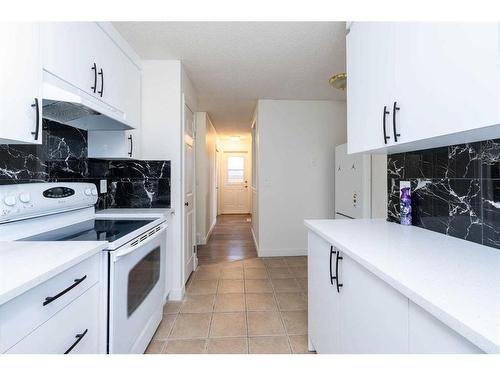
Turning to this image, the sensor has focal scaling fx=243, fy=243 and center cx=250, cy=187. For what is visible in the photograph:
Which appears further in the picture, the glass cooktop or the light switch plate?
the light switch plate

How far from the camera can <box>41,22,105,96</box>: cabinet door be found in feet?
3.92

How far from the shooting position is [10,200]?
3.76 ft

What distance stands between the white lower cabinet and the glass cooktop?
1093 millimetres

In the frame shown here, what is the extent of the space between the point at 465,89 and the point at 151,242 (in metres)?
1.74

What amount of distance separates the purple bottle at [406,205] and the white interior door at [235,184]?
23.3 feet

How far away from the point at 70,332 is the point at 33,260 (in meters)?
0.31

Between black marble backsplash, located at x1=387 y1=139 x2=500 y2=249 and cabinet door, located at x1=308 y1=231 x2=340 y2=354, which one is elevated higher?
black marble backsplash, located at x1=387 y1=139 x2=500 y2=249

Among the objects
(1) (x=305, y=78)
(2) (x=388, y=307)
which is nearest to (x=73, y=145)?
(2) (x=388, y=307)

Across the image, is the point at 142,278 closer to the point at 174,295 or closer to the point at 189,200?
the point at 174,295

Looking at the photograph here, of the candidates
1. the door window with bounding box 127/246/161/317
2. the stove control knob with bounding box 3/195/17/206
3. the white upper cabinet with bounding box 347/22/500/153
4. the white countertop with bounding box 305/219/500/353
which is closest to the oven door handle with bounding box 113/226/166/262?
the door window with bounding box 127/246/161/317

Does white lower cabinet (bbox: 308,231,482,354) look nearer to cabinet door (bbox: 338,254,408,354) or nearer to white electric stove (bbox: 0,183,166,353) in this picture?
cabinet door (bbox: 338,254,408,354)

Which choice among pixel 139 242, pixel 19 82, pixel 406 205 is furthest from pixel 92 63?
pixel 406 205

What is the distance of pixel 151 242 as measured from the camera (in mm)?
1649
